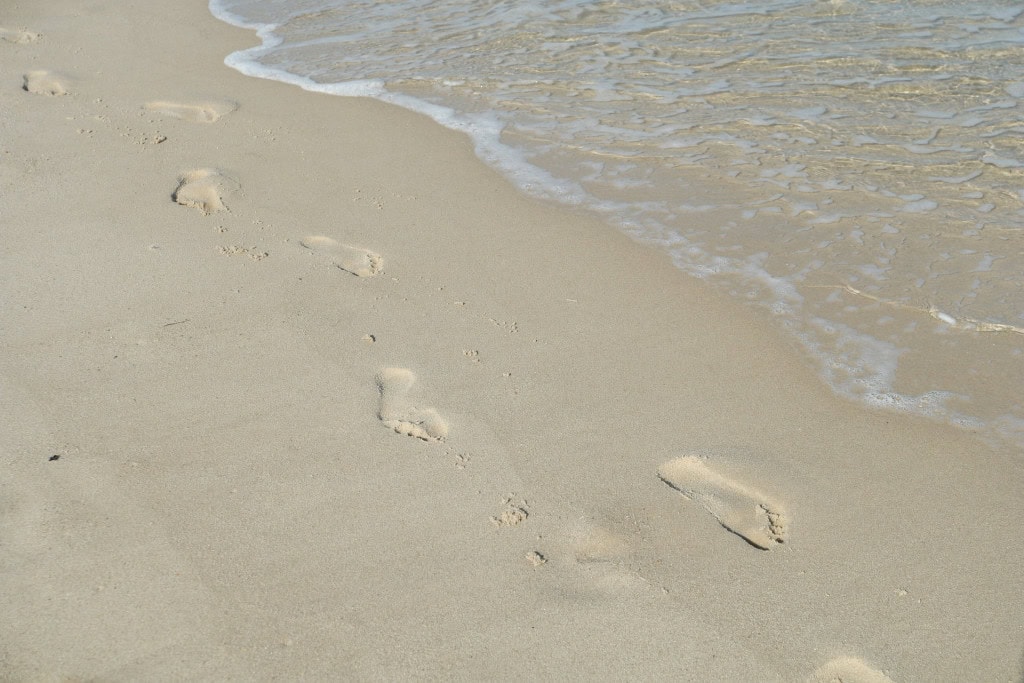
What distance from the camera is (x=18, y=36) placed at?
22.1ft

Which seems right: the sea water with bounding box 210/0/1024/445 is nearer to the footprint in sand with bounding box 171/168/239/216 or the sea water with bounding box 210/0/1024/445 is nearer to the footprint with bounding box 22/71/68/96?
the footprint with bounding box 22/71/68/96

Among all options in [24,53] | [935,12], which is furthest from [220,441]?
[935,12]

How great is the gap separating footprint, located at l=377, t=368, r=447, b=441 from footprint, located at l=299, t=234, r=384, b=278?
786 millimetres

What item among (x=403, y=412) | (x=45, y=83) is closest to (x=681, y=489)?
(x=403, y=412)

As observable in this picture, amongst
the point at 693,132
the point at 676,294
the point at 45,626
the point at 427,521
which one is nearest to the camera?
the point at 45,626

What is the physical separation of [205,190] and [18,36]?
11.3 feet

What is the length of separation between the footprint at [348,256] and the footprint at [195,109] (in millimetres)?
1825

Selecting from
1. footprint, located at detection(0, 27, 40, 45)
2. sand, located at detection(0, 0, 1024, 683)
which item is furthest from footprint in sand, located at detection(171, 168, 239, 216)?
footprint, located at detection(0, 27, 40, 45)

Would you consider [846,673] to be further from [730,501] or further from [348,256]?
[348,256]

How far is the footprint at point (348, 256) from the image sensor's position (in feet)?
12.9

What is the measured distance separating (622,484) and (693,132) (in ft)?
10.4

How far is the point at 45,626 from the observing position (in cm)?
225

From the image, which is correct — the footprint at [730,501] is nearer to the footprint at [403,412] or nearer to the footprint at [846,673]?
the footprint at [846,673]

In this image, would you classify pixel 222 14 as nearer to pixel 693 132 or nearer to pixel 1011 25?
pixel 693 132
